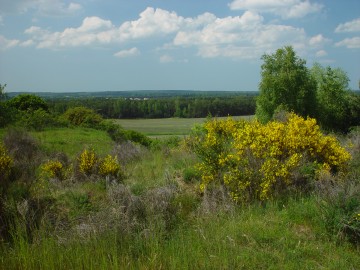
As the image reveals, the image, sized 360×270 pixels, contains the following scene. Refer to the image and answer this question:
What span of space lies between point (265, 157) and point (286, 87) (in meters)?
18.2

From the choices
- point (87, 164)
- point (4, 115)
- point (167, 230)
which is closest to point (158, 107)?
point (4, 115)

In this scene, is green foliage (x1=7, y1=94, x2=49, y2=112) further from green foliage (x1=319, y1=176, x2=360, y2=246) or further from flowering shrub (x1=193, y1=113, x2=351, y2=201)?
green foliage (x1=319, y1=176, x2=360, y2=246)

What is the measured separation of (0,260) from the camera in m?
4.14

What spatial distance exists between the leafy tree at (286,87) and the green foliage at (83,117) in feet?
40.9

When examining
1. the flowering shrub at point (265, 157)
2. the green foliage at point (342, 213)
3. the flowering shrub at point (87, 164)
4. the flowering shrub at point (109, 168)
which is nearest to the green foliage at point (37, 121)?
the flowering shrub at point (87, 164)

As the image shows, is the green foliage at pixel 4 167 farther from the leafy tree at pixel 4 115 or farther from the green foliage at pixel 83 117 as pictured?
the green foliage at pixel 83 117

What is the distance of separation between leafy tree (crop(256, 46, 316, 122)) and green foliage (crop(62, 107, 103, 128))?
12.5 meters

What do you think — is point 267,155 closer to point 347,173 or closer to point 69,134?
point 347,173

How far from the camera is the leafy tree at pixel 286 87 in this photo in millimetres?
24391

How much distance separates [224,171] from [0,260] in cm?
460

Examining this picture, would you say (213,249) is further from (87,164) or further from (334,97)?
(334,97)

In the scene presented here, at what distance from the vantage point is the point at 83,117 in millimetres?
31359

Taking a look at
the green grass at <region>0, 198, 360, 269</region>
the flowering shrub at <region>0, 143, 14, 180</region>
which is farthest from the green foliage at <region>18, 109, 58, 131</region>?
the green grass at <region>0, 198, 360, 269</region>

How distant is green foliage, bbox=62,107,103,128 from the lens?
29761 mm
